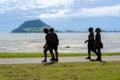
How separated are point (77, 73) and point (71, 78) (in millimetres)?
1140

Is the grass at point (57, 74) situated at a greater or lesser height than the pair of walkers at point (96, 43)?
lesser

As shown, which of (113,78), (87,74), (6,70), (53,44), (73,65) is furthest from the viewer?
(53,44)

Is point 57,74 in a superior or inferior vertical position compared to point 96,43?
inferior

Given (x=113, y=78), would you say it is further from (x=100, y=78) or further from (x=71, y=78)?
(x=71, y=78)

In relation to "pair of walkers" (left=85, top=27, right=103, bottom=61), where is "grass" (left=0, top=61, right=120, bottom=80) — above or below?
below

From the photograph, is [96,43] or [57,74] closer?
[57,74]

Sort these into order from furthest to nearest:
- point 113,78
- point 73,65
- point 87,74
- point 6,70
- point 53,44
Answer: point 53,44, point 73,65, point 6,70, point 87,74, point 113,78

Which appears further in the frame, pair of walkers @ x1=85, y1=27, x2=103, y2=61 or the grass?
pair of walkers @ x1=85, y1=27, x2=103, y2=61

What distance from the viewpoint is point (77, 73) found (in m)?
14.3

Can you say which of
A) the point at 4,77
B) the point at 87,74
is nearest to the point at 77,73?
the point at 87,74

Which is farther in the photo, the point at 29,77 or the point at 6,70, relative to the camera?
the point at 6,70

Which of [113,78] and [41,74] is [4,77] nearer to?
[41,74]

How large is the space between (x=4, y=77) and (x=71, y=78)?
2.31m

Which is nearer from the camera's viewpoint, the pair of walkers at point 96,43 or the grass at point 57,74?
the grass at point 57,74
